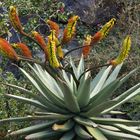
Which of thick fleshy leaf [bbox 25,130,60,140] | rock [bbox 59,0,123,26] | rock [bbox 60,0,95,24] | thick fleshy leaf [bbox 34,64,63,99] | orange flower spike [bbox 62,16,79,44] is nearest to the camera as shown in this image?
orange flower spike [bbox 62,16,79,44]

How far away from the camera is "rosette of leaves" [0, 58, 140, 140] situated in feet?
14.0

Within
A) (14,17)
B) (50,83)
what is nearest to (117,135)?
(50,83)

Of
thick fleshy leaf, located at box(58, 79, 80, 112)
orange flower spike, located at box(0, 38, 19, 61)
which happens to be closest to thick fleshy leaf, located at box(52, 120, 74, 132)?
thick fleshy leaf, located at box(58, 79, 80, 112)

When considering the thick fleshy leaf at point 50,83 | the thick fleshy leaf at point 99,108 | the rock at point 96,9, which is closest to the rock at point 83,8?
the rock at point 96,9

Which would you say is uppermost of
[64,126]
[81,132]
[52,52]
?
[52,52]

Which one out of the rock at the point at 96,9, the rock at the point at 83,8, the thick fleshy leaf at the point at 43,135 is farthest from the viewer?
the rock at the point at 96,9

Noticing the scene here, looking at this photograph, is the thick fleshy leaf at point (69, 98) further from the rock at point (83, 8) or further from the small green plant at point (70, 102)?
the rock at point (83, 8)

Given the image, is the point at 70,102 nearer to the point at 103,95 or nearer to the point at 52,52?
the point at 103,95

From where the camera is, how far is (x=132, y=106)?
762 cm

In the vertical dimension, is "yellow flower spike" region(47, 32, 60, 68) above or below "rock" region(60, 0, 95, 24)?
above

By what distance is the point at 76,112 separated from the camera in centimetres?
454

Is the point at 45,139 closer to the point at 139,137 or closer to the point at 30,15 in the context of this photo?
the point at 139,137

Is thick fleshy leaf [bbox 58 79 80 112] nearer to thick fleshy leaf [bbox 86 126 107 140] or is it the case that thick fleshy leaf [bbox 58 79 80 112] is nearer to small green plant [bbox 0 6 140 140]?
small green plant [bbox 0 6 140 140]

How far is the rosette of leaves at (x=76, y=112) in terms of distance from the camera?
4.26m
